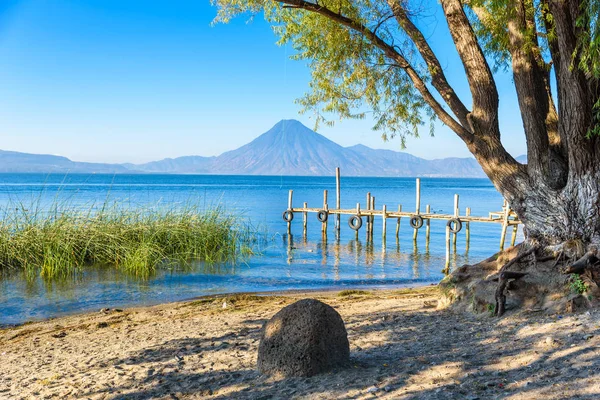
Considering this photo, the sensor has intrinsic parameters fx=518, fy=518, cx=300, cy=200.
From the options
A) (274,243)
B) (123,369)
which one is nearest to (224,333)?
(123,369)

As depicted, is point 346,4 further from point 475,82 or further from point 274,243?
point 274,243

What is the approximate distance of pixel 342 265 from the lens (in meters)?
18.7

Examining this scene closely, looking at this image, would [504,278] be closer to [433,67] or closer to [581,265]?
[581,265]

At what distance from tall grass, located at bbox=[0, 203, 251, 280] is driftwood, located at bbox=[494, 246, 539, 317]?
10.7m

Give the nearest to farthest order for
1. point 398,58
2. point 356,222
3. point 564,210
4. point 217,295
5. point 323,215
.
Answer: point 564,210
point 398,58
point 217,295
point 356,222
point 323,215

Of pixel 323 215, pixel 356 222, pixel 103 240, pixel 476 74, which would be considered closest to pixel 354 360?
pixel 476 74

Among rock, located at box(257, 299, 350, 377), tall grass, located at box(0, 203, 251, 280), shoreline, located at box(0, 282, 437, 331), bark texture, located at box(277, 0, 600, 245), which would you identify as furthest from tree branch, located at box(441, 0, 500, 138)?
tall grass, located at box(0, 203, 251, 280)

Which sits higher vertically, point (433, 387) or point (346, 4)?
point (346, 4)

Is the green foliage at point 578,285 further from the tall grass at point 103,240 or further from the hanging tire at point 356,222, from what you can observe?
the hanging tire at point 356,222

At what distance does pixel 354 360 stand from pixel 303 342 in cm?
82

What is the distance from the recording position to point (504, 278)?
A: 7.00 metres

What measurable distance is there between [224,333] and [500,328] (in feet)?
11.9

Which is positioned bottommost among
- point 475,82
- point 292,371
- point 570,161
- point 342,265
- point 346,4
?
point 342,265

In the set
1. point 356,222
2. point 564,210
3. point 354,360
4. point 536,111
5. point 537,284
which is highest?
point 536,111
